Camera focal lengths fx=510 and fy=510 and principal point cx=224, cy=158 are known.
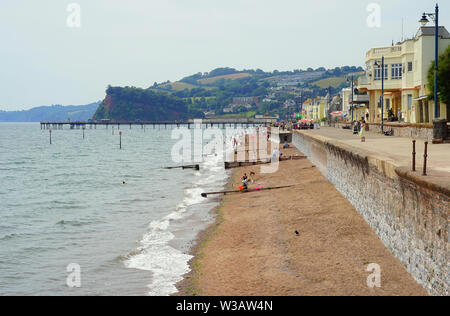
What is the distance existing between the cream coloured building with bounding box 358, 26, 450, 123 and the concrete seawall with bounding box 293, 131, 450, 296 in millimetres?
28088

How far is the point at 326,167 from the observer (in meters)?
30.8

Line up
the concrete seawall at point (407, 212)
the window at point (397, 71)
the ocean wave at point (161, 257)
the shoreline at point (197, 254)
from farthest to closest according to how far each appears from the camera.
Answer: the window at point (397, 71) < the ocean wave at point (161, 257) < the shoreline at point (197, 254) < the concrete seawall at point (407, 212)

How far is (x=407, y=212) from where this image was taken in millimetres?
12586

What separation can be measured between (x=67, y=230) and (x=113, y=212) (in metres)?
4.85

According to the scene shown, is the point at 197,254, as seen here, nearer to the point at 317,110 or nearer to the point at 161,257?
the point at 161,257

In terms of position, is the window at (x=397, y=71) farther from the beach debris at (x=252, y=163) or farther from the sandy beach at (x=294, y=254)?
the sandy beach at (x=294, y=254)

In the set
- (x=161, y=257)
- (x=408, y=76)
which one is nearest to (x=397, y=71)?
(x=408, y=76)

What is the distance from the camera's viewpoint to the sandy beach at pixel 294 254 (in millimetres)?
14031

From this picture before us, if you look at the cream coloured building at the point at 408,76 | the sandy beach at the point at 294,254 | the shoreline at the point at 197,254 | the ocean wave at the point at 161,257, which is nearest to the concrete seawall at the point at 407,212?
the sandy beach at the point at 294,254

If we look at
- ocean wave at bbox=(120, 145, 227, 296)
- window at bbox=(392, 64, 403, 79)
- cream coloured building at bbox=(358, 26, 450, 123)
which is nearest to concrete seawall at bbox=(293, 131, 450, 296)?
ocean wave at bbox=(120, 145, 227, 296)

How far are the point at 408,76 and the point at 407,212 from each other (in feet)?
136

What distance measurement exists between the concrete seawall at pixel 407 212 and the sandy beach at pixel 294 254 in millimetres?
492
